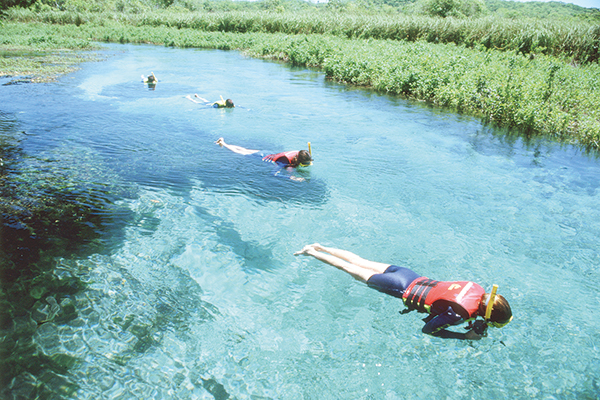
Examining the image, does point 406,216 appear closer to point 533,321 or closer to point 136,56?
point 533,321

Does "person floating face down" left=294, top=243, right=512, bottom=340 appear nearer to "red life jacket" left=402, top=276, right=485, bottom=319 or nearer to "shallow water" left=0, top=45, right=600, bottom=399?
"red life jacket" left=402, top=276, right=485, bottom=319

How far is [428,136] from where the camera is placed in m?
12.5

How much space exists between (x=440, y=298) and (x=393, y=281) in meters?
0.72

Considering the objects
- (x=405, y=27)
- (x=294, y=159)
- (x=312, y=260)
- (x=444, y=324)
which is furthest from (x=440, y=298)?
(x=405, y=27)

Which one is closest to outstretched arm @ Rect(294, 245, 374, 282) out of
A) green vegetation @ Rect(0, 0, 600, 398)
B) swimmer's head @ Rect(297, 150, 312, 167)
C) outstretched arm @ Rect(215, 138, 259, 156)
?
green vegetation @ Rect(0, 0, 600, 398)

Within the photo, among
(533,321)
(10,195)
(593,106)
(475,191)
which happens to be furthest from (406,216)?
(593,106)

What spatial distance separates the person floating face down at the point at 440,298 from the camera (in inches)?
159

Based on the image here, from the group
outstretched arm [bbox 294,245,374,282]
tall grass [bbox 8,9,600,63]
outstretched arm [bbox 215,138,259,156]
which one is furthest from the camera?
tall grass [bbox 8,9,600,63]

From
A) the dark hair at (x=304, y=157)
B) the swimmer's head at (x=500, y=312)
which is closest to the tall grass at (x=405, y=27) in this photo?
the dark hair at (x=304, y=157)

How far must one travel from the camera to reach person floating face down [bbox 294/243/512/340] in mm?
Answer: 4043

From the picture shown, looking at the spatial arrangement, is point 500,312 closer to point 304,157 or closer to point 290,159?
point 304,157

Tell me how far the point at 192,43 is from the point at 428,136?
108 ft

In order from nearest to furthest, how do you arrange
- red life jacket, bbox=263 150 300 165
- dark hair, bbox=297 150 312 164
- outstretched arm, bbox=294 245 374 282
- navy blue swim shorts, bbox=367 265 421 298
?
navy blue swim shorts, bbox=367 265 421 298 < outstretched arm, bbox=294 245 374 282 < dark hair, bbox=297 150 312 164 < red life jacket, bbox=263 150 300 165

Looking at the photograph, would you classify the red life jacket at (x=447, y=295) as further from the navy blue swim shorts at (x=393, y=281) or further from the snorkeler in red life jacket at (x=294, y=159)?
the snorkeler in red life jacket at (x=294, y=159)
